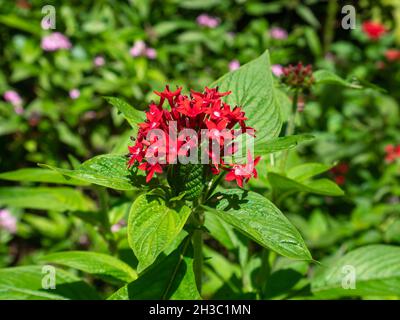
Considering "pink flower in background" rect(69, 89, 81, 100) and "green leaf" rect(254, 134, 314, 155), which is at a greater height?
"pink flower in background" rect(69, 89, 81, 100)

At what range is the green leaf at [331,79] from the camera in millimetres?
1105

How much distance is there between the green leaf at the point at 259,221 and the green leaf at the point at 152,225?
0.06 metres

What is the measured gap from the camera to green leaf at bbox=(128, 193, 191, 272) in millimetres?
744

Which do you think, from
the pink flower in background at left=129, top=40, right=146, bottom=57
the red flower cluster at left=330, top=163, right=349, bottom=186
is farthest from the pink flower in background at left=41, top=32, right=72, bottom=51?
the red flower cluster at left=330, top=163, right=349, bottom=186

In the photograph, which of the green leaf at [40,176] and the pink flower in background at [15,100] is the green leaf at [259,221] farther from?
the pink flower in background at [15,100]

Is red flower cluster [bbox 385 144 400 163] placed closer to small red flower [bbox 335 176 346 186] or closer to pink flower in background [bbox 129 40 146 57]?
small red flower [bbox 335 176 346 186]

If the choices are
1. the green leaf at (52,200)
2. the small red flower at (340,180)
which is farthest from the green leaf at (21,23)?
the small red flower at (340,180)

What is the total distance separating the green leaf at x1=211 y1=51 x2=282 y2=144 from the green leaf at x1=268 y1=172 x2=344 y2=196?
0.36 ft

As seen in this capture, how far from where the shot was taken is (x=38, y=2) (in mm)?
2701

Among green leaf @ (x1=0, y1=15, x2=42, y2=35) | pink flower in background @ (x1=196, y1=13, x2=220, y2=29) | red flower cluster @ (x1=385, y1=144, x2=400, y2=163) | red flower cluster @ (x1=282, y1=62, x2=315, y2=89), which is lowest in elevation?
red flower cluster @ (x1=282, y1=62, x2=315, y2=89)

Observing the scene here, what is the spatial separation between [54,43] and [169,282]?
200 cm

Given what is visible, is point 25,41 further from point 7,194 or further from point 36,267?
point 36,267

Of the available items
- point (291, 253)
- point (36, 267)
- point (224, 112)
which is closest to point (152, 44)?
point (36, 267)

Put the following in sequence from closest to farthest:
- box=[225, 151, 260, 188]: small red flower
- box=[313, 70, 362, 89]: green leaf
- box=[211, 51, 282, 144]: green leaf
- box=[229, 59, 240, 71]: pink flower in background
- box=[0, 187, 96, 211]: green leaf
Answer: box=[225, 151, 260, 188]: small red flower → box=[211, 51, 282, 144]: green leaf → box=[313, 70, 362, 89]: green leaf → box=[0, 187, 96, 211]: green leaf → box=[229, 59, 240, 71]: pink flower in background
